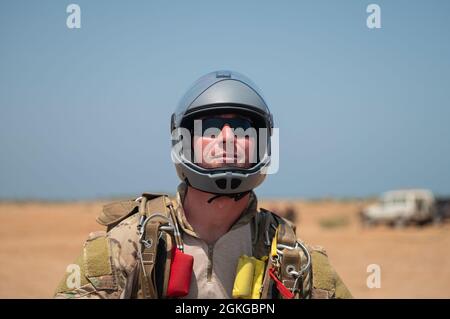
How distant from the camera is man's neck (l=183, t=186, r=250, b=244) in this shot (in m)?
3.13

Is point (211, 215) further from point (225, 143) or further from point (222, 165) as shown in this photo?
point (225, 143)

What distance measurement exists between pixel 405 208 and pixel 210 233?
1019 inches

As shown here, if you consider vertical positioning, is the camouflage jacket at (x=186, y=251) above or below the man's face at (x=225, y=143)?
below

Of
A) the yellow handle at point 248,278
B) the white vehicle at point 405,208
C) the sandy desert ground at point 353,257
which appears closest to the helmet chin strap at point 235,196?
the yellow handle at point 248,278

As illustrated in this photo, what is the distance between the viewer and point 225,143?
122 inches

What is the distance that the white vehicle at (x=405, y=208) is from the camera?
2705cm

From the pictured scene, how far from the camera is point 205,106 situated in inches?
125

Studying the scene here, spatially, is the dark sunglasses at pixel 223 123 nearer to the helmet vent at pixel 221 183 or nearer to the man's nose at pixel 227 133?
the man's nose at pixel 227 133

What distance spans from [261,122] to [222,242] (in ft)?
2.67

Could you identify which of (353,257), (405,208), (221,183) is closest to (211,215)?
(221,183)

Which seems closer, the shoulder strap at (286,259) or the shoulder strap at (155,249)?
the shoulder strap at (155,249)

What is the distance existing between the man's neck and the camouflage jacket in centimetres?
6

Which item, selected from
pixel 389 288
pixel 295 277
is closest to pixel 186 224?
pixel 295 277

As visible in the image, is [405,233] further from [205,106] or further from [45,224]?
[205,106]
